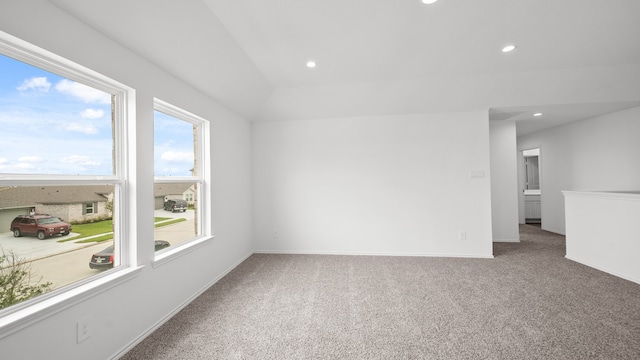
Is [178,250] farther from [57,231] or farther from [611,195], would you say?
[611,195]

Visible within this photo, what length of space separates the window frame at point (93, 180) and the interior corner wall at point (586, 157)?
23.1 ft

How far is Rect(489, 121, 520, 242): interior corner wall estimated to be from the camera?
4711 mm

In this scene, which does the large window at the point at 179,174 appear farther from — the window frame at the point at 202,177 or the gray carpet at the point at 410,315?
the gray carpet at the point at 410,315

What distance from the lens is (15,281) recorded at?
1356 mm

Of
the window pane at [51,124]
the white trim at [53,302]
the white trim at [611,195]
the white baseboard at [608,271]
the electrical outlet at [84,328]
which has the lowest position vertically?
the white baseboard at [608,271]

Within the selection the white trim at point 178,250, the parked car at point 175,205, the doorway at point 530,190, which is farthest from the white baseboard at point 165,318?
the doorway at point 530,190

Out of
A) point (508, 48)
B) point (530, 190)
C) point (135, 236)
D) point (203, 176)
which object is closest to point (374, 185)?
point (508, 48)

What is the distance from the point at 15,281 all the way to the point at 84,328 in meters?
0.47

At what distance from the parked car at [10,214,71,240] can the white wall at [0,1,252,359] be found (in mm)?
434

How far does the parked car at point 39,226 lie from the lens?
1371 millimetres

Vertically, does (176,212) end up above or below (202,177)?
below

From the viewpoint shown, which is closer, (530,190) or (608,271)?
(608,271)

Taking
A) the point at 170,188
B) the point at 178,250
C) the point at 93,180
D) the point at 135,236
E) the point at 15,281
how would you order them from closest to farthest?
1. the point at 15,281
2. the point at 93,180
3. the point at 135,236
4. the point at 178,250
5. the point at 170,188

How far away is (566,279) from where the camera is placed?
2.97 meters
